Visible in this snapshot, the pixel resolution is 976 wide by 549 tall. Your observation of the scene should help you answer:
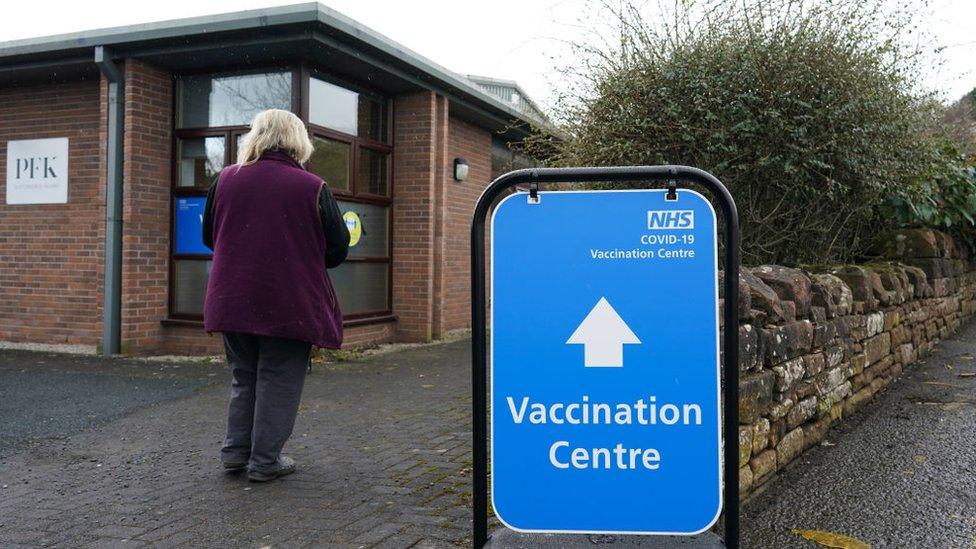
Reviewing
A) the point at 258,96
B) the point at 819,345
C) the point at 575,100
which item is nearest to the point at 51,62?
the point at 258,96

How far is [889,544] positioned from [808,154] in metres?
2.93

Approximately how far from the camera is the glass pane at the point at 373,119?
8953mm

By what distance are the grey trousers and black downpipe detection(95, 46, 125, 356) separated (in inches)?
187

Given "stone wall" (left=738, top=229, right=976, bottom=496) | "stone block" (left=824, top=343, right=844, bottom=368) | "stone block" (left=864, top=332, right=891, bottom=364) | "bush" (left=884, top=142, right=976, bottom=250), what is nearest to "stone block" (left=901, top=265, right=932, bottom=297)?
"stone wall" (left=738, top=229, right=976, bottom=496)

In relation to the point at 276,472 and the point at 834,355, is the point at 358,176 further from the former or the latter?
the point at 834,355

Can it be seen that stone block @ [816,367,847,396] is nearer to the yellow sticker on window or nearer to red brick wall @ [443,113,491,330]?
the yellow sticker on window

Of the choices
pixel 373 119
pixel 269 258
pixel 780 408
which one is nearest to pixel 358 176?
pixel 373 119

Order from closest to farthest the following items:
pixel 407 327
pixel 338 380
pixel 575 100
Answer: pixel 575 100
pixel 338 380
pixel 407 327

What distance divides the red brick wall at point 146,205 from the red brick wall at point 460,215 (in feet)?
11.8

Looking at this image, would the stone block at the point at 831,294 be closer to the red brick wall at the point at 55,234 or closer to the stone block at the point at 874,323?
the stone block at the point at 874,323

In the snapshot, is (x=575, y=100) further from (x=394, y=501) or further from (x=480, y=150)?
(x=480, y=150)

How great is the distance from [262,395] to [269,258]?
67 cm

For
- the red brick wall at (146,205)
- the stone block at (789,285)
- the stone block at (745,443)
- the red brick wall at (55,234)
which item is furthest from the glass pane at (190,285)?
the stone block at (745,443)

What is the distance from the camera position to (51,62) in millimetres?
8203
